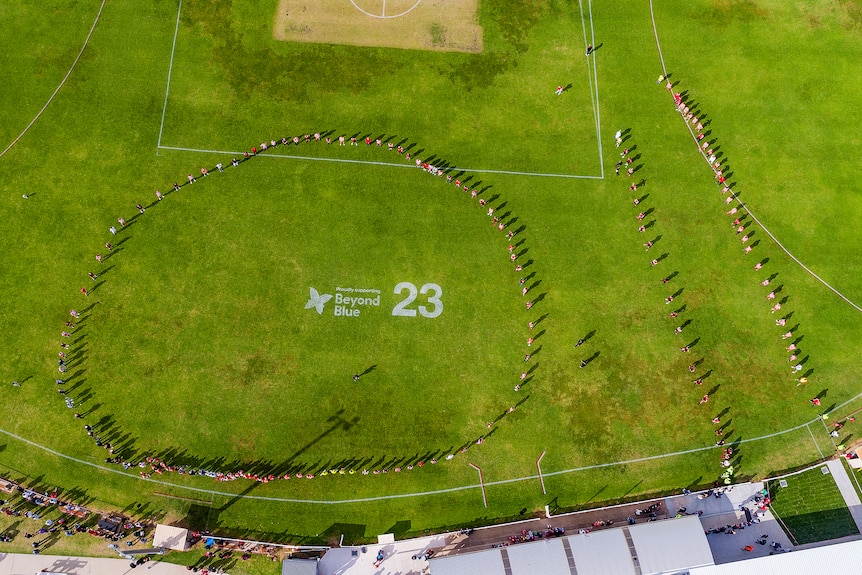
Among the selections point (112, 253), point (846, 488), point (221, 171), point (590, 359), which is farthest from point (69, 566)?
point (846, 488)

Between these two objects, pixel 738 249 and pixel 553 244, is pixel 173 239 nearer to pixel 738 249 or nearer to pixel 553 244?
pixel 553 244

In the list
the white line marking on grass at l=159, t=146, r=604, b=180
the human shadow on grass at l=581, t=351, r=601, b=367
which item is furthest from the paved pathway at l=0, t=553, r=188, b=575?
the human shadow on grass at l=581, t=351, r=601, b=367

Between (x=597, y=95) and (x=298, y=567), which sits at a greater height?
(x=597, y=95)

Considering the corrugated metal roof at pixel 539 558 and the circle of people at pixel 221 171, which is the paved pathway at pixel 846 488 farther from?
the circle of people at pixel 221 171

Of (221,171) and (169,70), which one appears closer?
(221,171)

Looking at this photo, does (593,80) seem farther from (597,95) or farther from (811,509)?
(811,509)

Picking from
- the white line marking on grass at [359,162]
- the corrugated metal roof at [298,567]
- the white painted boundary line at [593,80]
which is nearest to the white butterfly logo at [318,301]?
the white line marking on grass at [359,162]
